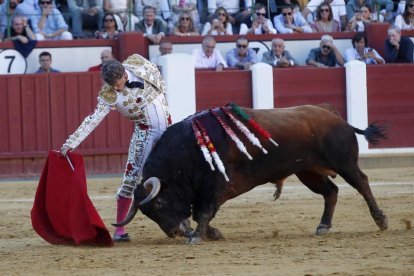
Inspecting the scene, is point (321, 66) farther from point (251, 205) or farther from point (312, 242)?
point (312, 242)

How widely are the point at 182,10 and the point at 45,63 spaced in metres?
1.76

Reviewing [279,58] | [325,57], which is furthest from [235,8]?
[325,57]

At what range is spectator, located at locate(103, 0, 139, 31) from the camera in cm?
1377

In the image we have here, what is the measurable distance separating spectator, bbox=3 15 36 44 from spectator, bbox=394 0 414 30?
15.4ft

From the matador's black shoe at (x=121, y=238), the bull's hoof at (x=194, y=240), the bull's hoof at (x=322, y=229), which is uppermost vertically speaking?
the bull's hoof at (x=194, y=240)

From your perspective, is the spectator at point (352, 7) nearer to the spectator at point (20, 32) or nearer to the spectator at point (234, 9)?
the spectator at point (234, 9)

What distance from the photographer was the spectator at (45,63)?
13398mm

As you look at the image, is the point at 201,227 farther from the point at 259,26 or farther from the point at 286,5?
the point at 286,5

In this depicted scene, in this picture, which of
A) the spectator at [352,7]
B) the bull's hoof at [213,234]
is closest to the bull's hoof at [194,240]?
the bull's hoof at [213,234]

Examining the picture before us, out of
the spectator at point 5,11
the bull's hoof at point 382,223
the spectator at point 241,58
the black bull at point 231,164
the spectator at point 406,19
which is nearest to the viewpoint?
the black bull at point 231,164

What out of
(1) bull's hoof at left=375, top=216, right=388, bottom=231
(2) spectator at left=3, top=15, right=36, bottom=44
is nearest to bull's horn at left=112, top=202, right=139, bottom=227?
(1) bull's hoof at left=375, top=216, right=388, bottom=231

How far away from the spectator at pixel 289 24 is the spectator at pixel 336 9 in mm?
216

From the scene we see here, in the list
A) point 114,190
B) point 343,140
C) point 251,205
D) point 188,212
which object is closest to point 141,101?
point 188,212

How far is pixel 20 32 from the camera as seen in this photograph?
13.5m
